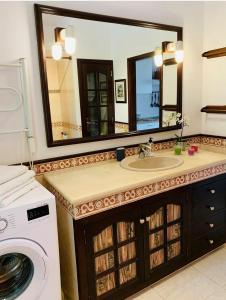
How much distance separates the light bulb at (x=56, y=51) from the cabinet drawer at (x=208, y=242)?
1778 millimetres

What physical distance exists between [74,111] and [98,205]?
77 cm

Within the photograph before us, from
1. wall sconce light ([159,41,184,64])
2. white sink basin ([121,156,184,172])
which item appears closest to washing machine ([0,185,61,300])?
white sink basin ([121,156,184,172])

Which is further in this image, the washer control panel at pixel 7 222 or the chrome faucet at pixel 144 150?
the chrome faucet at pixel 144 150

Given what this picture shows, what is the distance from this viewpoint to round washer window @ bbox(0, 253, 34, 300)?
132 cm

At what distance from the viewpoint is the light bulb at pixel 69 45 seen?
5.73 feet

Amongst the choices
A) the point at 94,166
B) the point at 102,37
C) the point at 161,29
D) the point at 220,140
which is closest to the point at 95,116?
the point at 94,166

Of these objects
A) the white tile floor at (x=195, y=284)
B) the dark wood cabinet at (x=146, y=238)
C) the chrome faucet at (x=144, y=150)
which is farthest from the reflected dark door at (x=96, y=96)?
the white tile floor at (x=195, y=284)

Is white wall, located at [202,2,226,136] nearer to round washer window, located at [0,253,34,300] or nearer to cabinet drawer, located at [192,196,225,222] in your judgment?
cabinet drawer, located at [192,196,225,222]

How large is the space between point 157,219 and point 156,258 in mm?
309

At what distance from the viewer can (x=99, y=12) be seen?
1843mm

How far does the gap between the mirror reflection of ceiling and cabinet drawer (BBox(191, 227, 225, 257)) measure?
1063mm

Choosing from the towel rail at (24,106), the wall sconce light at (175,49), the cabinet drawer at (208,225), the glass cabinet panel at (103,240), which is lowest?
the cabinet drawer at (208,225)

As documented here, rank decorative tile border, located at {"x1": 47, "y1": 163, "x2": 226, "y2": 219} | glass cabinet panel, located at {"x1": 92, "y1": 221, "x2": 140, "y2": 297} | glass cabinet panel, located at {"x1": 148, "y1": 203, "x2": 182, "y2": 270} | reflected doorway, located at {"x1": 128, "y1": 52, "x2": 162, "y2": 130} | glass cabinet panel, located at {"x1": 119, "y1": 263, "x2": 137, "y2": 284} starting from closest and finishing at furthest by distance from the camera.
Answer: decorative tile border, located at {"x1": 47, "y1": 163, "x2": 226, "y2": 219} < glass cabinet panel, located at {"x1": 92, "y1": 221, "x2": 140, "y2": 297} < glass cabinet panel, located at {"x1": 119, "y1": 263, "x2": 137, "y2": 284} < glass cabinet panel, located at {"x1": 148, "y1": 203, "x2": 182, "y2": 270} < reflected doorway, located at {"x1": 128, "y1": 52, "x2": 162, "y2": 130}

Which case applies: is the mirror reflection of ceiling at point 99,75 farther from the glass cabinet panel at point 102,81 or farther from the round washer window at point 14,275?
the round washer window at point 14,275
